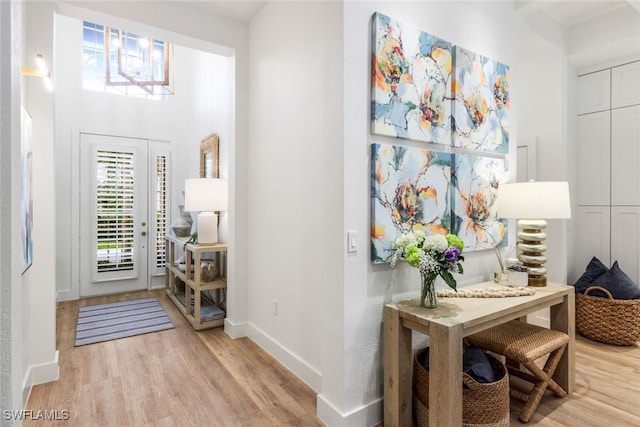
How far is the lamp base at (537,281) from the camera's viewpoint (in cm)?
250

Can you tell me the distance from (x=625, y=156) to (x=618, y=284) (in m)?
1.31

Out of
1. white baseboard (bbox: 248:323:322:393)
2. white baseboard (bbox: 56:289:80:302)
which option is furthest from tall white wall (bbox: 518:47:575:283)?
white baseboard (bbox: 56:289:80:302)

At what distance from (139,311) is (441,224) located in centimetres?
356

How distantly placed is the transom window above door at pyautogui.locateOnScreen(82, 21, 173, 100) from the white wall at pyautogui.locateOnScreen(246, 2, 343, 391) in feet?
8.04

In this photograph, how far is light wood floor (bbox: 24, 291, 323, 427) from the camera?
6.86ft

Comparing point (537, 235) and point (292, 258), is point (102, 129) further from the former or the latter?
point (537, 235)

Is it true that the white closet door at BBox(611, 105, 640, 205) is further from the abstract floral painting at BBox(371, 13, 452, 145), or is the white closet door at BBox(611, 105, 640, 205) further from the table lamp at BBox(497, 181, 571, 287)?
the abstract floral painting at BBox(371, 13, 452, 145)

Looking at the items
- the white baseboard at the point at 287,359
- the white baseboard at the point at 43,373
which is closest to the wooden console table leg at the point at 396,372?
the white baseboard at the point at 287,359

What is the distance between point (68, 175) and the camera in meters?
4.61

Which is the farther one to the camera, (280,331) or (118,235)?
(118,235)

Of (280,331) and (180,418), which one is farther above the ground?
(280,331)

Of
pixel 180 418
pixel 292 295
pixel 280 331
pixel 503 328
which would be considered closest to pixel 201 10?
pixel 292 295

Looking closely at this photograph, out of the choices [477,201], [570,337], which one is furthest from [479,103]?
[570,337]

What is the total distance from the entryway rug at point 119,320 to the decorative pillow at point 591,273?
412 centimetres
